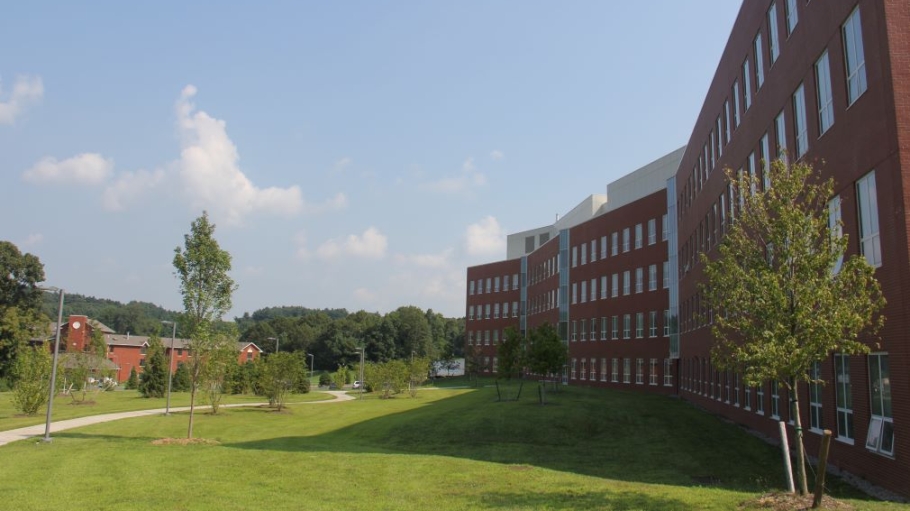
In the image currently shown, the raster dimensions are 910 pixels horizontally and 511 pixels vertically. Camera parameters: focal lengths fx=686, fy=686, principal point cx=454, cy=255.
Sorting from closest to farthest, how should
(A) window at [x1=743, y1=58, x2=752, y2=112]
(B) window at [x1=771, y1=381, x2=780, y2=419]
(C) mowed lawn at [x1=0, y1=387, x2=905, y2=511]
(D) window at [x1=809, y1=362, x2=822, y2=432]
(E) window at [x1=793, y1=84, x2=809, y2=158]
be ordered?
(C) mowed lawn at [x1=0, y1=387, x2=905, y2=511] → (D) window at [x1=809, y1=362, x2=822, y2=432] → (E) window at [x1=793, y1=84, x2=809, y2=158] → (B) window at [x1=771, y1=381, x2=780, y2=419] → (A) window at [x1=743, y1=58, x2=752, y2=112]

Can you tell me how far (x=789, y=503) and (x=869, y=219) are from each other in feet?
23.6

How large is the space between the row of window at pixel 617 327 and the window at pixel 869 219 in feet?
111

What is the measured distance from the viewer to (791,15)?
20.7 meters

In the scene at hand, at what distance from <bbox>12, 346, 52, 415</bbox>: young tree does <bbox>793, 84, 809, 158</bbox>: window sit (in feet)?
120

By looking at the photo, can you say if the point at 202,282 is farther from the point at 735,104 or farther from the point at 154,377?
the point at 154,377

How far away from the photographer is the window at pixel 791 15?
2027 cm

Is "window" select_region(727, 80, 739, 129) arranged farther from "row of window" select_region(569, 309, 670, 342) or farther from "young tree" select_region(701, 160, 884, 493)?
"row of window" select_region(569, 309, 670, 342)

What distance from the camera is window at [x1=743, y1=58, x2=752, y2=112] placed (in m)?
25.8

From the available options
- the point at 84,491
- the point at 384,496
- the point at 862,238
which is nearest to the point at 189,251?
the point at 84,491

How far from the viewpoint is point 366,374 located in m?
62.2

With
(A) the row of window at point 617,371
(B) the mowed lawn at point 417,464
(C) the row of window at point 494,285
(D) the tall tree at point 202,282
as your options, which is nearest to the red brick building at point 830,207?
(A) the row of window at point 617,371

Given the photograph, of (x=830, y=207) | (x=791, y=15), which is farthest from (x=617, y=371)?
(x=830, y=207)

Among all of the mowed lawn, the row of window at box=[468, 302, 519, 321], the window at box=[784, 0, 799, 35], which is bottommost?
the mowed lawn

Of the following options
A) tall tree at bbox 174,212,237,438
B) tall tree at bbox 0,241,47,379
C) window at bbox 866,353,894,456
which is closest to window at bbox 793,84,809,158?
window at bbox 866,353,894,456
